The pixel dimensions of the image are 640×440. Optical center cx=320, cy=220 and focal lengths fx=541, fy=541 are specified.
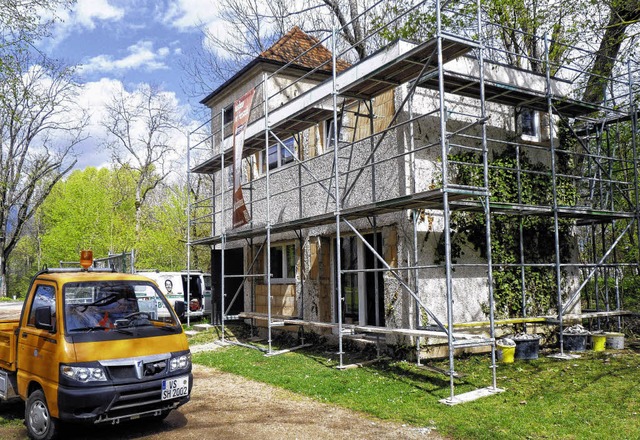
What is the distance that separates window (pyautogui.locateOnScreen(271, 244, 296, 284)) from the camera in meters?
13.8

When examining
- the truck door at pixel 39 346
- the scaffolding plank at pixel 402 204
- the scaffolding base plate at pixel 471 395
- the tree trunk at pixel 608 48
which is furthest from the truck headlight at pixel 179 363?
the tree trunk at pixel 608 48

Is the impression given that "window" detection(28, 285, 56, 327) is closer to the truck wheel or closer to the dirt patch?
the truck wheel

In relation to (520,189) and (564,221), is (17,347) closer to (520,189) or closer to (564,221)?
(520,189)

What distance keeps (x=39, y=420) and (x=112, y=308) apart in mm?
1395

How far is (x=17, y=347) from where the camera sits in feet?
21.7

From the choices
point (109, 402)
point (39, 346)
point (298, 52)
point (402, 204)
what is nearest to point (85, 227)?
point (298, 52)

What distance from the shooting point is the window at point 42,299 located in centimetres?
634

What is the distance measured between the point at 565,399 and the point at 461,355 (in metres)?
2.89

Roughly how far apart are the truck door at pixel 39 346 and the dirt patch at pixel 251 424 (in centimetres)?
68

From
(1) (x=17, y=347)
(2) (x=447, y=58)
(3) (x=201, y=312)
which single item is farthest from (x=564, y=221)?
(3) (x=201, y=312)

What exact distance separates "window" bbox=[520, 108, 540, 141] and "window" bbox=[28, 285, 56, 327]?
10.1m

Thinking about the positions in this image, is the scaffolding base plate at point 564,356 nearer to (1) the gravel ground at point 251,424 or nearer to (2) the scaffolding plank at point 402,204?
(2) the scaffolding plank at point 402,204

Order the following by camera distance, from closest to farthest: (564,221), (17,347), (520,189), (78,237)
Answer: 1. (17,347)
2. (520,189)
3. (564,221)
4. (78,237)

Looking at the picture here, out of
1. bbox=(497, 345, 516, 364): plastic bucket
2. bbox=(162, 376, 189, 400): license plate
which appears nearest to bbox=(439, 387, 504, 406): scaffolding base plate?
bbox=(497, 345, 516, 364): plastic bucket
